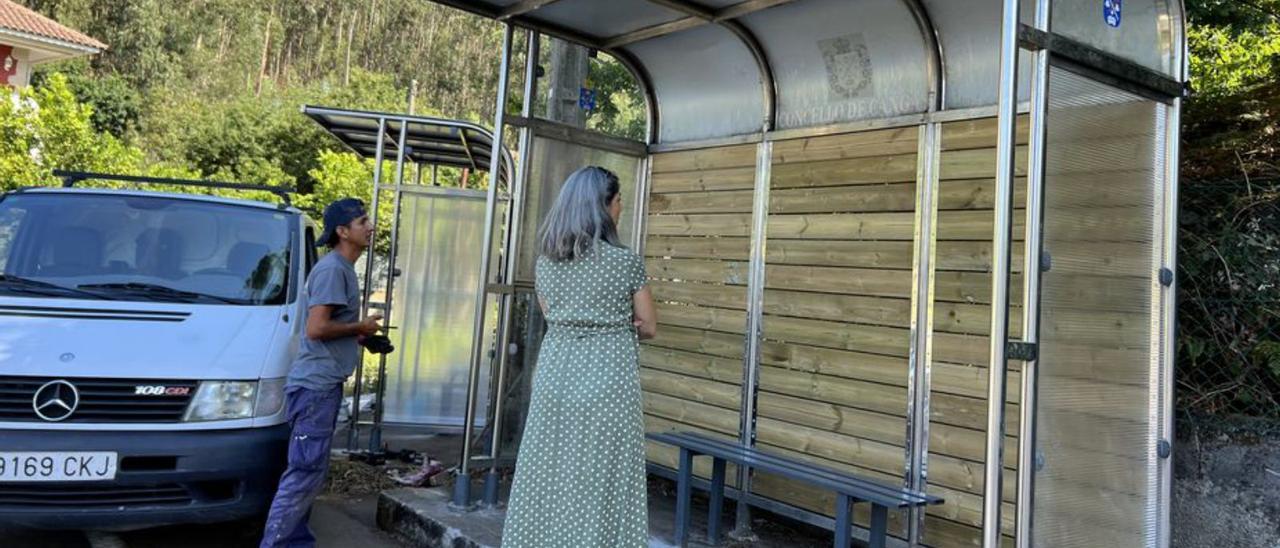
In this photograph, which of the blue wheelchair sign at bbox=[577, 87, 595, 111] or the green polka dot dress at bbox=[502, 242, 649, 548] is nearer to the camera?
the green polka dot dress at bbox=[502, 242, 649, 548]

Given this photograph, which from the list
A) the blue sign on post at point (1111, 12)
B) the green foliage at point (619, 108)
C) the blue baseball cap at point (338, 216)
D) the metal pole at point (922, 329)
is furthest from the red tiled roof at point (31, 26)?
the blue sign on post at point (1111, 12)

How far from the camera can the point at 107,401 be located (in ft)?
12.6

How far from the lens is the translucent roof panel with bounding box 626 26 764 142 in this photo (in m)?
5.46

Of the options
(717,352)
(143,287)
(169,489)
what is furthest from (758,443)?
(143,287)

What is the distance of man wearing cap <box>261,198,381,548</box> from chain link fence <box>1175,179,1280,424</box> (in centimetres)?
390

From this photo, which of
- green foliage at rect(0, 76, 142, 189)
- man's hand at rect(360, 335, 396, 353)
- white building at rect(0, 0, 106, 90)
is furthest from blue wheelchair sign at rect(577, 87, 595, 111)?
white building at rect(0, 0, 106, 90)

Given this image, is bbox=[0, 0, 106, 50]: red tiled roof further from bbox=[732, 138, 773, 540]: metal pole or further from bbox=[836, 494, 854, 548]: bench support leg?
bbox=[836, 494, 854, 548]: bench support leg

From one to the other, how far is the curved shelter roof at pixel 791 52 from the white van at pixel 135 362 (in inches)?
77.6

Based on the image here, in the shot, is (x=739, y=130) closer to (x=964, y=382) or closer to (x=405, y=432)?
(x=964, y=382)

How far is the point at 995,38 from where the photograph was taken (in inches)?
169

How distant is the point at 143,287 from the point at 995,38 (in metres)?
4.47

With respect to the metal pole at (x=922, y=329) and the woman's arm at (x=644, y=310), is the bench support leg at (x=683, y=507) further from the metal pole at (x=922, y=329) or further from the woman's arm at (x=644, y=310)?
the woman's arm at (x=644, y=310)

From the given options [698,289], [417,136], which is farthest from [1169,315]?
[417,136]

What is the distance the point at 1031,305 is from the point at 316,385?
9.75 ft
